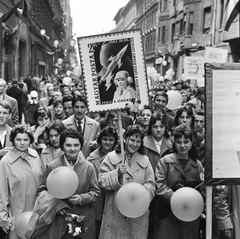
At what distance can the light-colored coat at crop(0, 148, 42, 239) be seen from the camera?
4734mm

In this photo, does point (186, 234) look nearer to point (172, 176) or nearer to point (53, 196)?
point (172, 176)

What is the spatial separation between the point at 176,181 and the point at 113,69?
1.30 metres

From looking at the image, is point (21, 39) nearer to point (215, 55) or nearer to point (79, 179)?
point (215, 55)

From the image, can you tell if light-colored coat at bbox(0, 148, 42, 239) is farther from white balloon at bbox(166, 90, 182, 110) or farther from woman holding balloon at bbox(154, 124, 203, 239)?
white balloon at bbox(166, 90, 182, 110)

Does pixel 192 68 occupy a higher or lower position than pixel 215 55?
lower

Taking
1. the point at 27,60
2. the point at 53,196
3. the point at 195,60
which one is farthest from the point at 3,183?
the point at 27,60

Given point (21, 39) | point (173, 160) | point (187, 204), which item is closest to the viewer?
point (187, 204)

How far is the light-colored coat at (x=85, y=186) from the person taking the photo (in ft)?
14.8

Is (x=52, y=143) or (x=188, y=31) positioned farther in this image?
(x=188, y=31)

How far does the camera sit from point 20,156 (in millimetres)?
4949

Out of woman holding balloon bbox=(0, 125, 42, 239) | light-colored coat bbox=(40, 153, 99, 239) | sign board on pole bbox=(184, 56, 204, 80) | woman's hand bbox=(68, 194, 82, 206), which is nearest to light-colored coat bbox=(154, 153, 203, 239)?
light-colored coat bbox=(40, 153, 99, 239)

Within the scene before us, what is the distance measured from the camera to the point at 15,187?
15.8 feet

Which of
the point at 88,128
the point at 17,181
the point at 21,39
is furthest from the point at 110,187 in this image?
the point at 21,39

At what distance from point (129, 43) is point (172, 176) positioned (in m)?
1.44
